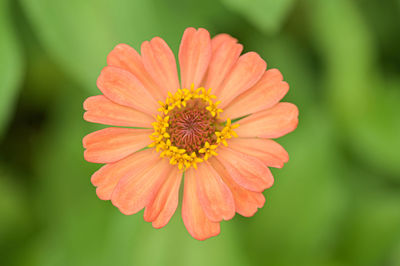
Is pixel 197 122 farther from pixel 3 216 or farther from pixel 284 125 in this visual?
pixel 3 216

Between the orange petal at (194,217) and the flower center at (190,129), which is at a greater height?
the flower center at (190,129)

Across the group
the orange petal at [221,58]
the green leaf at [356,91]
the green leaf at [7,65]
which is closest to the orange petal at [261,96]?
the orange petal at [221,58]

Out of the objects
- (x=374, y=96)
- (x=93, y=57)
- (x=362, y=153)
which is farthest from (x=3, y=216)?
(x=374, y=96)

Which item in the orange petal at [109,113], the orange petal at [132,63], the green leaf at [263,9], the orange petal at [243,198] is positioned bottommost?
the orange petal at [243,198]

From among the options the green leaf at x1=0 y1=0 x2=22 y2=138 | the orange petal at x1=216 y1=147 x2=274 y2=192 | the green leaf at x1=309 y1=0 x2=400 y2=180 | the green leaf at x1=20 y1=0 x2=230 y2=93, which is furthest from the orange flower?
the green leaf at x1=309 y1=0 x2=400 y2=180

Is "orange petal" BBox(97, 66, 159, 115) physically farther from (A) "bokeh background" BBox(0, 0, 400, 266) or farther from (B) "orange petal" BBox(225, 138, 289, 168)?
(A) "bokeh background" BBox(0, 0, 400, 266)

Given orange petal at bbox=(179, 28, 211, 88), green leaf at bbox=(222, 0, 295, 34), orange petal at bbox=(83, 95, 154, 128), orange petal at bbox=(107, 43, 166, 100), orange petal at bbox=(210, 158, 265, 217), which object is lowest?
orange petal at bbox=(210, 158, 265, 217)

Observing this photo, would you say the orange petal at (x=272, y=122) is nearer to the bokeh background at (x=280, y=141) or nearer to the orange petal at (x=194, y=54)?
the orange petal at (x=194, y=54)
